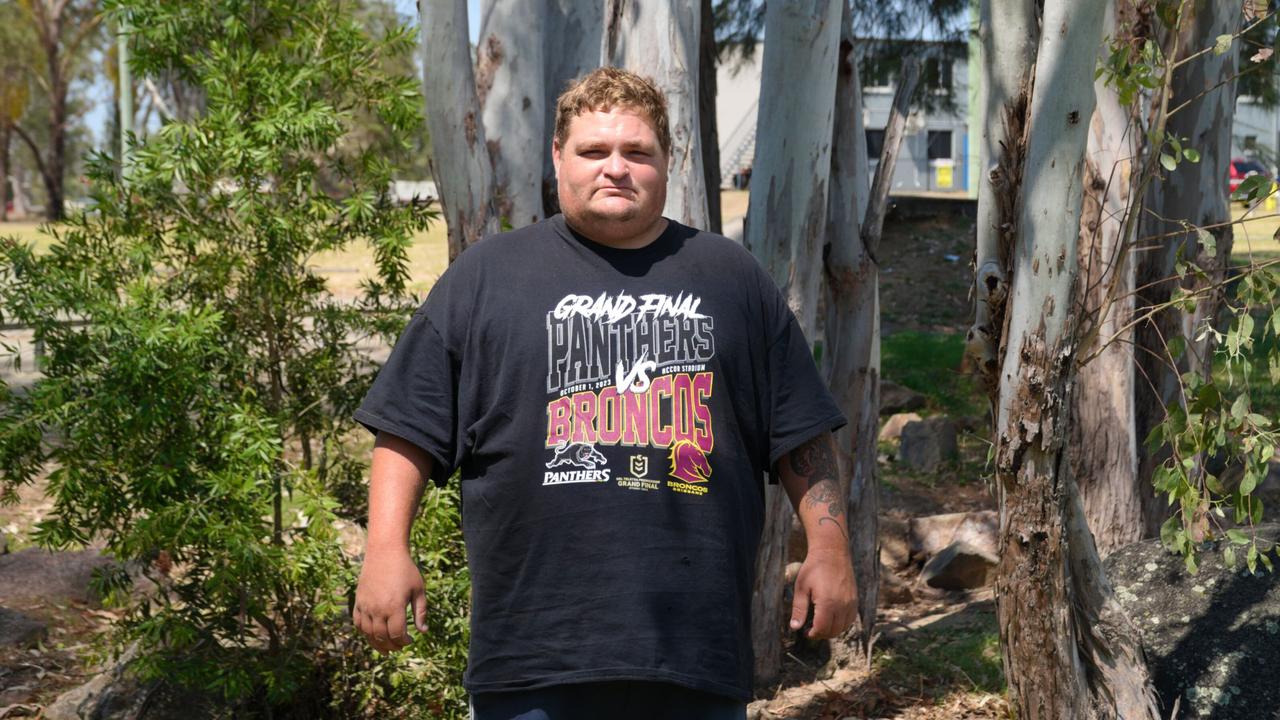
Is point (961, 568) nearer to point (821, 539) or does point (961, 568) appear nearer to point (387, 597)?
point (821, 539)

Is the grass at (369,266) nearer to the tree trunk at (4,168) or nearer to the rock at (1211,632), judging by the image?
the rock at (1211,632)

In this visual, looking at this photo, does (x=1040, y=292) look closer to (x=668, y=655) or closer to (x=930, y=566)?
(x=668, y=655)

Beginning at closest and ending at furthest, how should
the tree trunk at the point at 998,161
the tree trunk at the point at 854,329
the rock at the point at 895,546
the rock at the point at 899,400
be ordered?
the tree trunk at the point at 998,161, the tree trunk at the point at 854,329, the rock at the point at 895,546, the rock at the point at 899,400

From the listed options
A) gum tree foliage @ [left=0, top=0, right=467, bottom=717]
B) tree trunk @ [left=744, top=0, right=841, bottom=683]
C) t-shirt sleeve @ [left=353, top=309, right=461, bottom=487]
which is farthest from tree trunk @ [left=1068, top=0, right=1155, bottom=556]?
t-shirt sleeve @ [left=353, top=309, right=461, bottom=487]

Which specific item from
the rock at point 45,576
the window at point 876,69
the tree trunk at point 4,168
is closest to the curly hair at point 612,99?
the rock at point 45,576

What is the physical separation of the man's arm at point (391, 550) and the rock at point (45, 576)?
422cm

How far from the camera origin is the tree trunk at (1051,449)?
3904 millimetres

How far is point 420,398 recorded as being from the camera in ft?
9.09

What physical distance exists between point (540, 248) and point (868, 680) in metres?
3.34

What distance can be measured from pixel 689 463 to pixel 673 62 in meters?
2.36

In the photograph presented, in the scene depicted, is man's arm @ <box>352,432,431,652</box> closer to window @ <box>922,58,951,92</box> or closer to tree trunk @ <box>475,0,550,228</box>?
tree trunk @ <box>475,0,550,228</box>

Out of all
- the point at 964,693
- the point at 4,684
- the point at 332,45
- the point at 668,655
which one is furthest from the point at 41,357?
the point at 964,693

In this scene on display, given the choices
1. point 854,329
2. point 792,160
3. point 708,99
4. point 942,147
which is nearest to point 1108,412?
point 854,329

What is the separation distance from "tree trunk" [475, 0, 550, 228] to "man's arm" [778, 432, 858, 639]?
2206 millimetres
